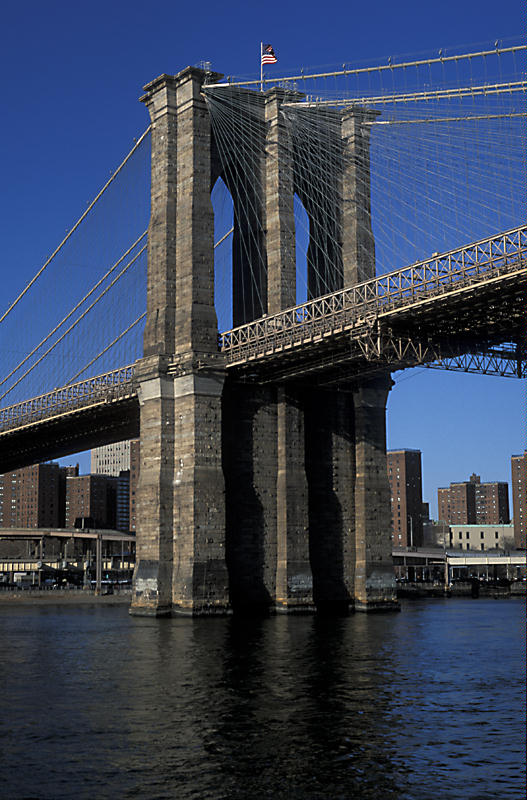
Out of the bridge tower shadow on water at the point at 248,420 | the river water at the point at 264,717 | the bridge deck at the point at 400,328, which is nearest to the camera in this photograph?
the river water at the point at 264,717

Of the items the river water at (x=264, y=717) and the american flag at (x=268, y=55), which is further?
the american flag at (x=268, y=55)

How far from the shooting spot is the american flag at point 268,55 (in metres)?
74.4

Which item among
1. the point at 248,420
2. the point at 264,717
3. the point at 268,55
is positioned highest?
the point at 268,55

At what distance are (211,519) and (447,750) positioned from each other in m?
42.9

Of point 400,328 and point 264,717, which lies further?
point 400,328

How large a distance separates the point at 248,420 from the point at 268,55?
2740 cm

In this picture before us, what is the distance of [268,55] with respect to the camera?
246ft

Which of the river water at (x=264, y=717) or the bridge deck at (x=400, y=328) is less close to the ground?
the bridge deck at (x=400, y=328)

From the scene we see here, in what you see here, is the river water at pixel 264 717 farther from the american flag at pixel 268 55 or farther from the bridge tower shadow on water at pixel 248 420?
the american flag at pixel 268 55

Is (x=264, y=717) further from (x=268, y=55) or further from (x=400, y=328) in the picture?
(x=268, y=55)

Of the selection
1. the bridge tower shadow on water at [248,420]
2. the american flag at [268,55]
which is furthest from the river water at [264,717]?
the american flag at [268,55]

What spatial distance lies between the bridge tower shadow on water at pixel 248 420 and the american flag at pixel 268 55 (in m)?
2.83

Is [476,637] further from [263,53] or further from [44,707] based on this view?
[263,53]

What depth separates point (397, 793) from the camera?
68.6 feet
